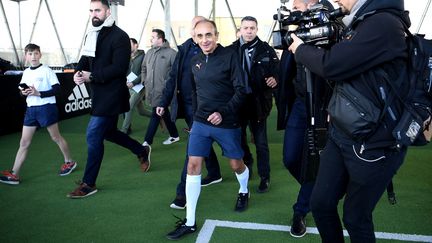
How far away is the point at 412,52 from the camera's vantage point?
5.51ft

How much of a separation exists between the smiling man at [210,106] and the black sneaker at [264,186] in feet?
3.23

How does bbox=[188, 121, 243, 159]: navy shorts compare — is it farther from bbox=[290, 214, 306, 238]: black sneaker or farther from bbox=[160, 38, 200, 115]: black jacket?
bbox=[160, 38, 200, 115]: black jacket

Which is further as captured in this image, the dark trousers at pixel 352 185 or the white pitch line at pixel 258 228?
the white pitch line at pixel 258 228

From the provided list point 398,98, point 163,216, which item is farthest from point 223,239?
point 398,98

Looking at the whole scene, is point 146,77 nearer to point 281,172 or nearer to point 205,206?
point 281,172

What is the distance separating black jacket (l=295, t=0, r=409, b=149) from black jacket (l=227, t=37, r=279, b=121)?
7.00 ft

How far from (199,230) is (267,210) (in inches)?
29.7

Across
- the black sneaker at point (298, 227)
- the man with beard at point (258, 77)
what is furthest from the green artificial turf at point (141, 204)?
the man with beard at point (258, 77)

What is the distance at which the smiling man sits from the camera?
301 cm

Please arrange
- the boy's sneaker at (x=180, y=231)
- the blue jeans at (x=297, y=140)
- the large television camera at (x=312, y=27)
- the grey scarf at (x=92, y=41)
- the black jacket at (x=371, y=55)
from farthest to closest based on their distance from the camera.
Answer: the grey scarf at (x=92, y=41), the blue jeans at (x=297, y=140), the boy's sneaker at (x=180, y=231), the large television camera at (x=312, y=27), the black jacket at (x=371, y=55)

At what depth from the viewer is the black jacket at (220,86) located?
10.1 ft

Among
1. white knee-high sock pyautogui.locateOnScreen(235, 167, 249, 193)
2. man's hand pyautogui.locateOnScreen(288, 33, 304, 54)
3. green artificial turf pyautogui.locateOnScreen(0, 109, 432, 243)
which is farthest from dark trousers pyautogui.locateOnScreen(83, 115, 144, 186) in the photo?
man's hand pyautogui.locateOnScreen(288, 33, 304, 54)

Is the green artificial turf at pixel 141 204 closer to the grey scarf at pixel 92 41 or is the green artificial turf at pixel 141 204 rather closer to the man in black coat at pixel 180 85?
the man in black coat at pixel 180 85

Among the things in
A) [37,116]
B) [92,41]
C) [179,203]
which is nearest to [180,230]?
[179,203]
